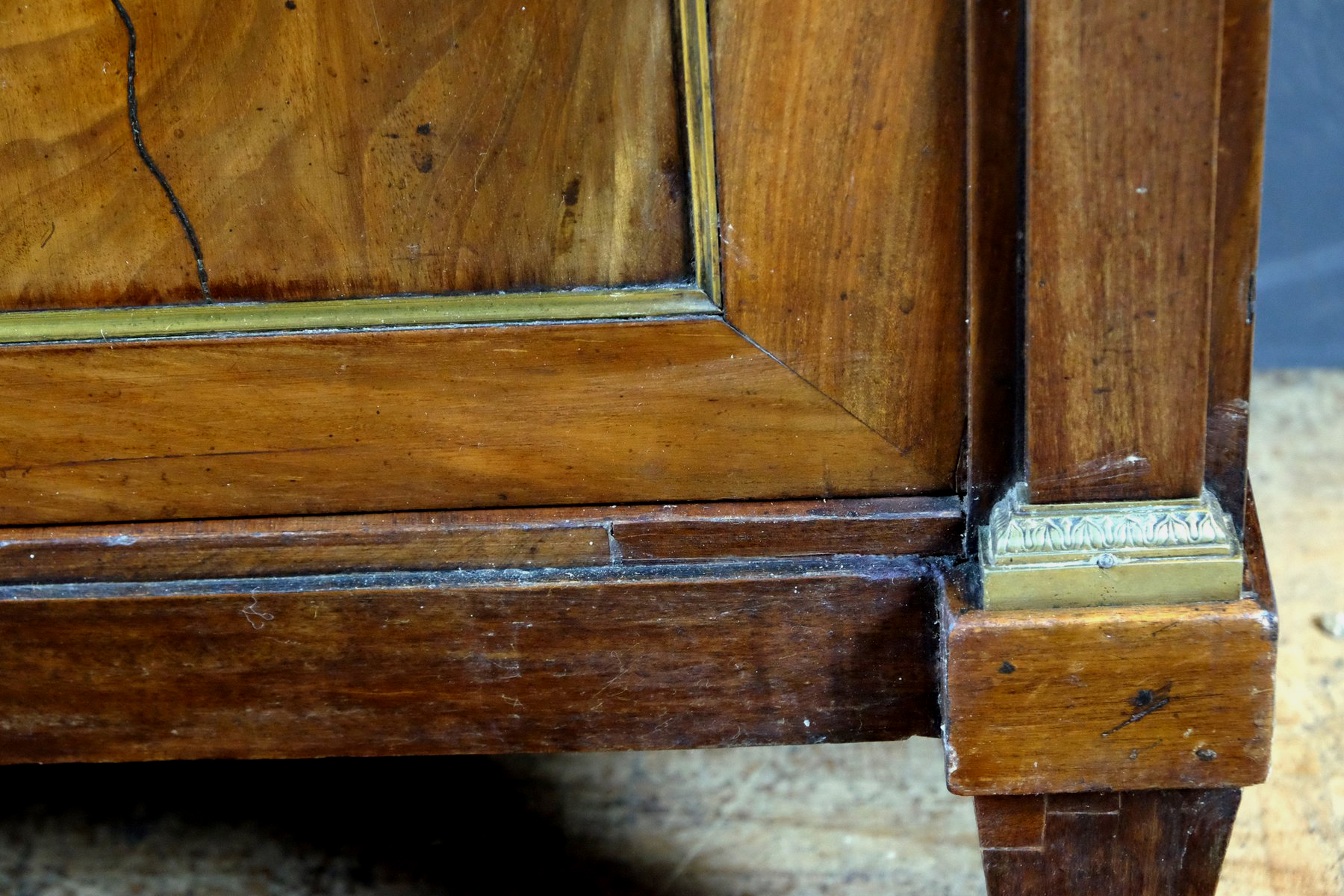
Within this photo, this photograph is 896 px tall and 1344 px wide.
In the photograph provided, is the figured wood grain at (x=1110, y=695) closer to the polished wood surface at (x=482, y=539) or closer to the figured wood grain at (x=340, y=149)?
the polished wood surface at (x=482, y=539)

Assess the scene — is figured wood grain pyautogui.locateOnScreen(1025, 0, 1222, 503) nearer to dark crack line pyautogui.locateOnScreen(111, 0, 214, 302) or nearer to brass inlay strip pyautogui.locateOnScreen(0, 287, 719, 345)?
brass inlay strip pyautogui.locateOnScreen(0, 287, 719, 345)

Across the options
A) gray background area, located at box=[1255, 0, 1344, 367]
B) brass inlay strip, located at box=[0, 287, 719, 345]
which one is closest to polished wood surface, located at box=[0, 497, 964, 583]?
brass inlay strip, located at box=[0, 287, 719, 345]

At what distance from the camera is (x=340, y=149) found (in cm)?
57

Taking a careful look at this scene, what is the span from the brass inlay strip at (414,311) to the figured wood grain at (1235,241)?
0.23 meters

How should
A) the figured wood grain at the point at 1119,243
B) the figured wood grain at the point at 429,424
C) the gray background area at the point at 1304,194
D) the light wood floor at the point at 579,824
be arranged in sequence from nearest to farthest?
the figured wood grain at the point at 1119,243 → the figured wood grain at the point at 429,424 → the light wood floor at the point at 579,824 → the gray background area at the point at 1304,194

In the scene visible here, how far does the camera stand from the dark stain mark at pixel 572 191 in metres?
0.57

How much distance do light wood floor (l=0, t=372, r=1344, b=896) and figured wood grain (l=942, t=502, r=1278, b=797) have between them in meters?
0.33

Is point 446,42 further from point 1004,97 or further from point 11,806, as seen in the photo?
point 11,806

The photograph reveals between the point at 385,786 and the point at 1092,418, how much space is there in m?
0.70

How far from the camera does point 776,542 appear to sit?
24.7 inches

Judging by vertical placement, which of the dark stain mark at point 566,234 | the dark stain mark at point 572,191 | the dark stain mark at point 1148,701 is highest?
the dark stain mark at point 572,191

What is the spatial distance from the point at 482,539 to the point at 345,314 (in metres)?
0.14

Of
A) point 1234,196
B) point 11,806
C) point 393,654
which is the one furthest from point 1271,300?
point 11,806

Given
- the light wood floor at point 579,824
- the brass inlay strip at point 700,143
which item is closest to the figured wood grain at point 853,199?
the brass inlay strip at point 700,143
